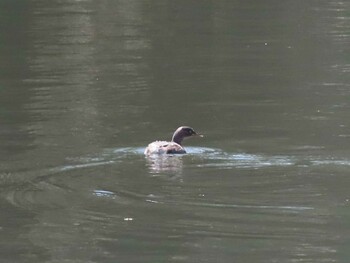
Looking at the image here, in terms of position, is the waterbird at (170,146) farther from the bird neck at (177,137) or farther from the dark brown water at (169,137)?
the dark brown water at (169,137)

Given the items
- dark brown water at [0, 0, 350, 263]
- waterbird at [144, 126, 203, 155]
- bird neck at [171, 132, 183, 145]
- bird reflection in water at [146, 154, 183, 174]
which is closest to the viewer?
dark brown water at [0, 0, 350, 263]

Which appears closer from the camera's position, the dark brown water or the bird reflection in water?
the dark brown water

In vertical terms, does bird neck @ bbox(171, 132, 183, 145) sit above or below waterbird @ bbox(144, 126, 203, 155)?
below

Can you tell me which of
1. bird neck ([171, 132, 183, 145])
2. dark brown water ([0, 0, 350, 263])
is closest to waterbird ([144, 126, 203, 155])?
bird neck ([171, 132, 183, 145])

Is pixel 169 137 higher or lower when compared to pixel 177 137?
Result: lower

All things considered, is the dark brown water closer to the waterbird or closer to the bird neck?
the waterbird

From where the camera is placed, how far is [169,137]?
652 inches

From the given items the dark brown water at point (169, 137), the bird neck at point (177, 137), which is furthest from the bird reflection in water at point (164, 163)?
the bird neck at point (177, 137)

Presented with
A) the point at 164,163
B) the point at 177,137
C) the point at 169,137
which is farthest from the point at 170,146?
the point at 169,137

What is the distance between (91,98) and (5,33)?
10673 mm

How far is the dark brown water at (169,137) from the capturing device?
11.3 metres

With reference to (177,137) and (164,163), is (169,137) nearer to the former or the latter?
(177,137)

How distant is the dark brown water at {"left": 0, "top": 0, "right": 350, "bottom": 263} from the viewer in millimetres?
11258

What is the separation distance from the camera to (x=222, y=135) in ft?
53.1
